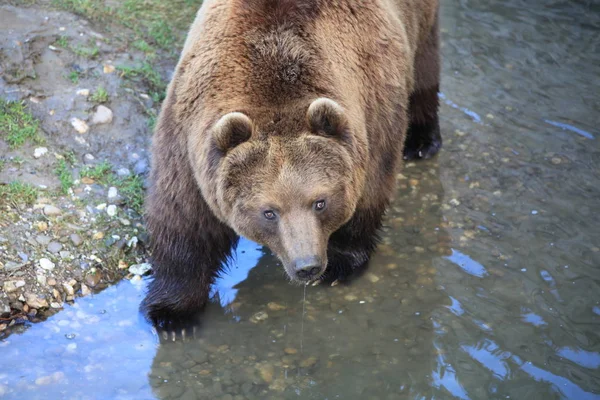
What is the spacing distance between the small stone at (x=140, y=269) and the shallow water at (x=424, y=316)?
0.12m

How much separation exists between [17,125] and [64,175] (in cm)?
71

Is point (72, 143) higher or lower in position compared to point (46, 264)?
A: higher

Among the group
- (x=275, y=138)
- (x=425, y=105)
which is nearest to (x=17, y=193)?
(x=275, y=138)

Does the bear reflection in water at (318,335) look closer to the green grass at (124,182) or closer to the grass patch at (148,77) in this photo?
the green grass at (124,182)

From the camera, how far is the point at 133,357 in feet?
18.1

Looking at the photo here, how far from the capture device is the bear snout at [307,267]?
4.69 meters

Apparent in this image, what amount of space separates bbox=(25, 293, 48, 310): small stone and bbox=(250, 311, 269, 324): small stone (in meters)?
1.59

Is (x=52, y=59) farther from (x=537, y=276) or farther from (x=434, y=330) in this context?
(x=537, y=276)

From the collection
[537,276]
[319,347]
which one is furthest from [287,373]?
[537,276]

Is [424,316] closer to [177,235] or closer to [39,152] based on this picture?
Result: [177,235]

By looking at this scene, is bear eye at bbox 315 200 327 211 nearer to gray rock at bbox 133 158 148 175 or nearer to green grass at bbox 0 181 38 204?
gray rock at bbox 133 158 148 175

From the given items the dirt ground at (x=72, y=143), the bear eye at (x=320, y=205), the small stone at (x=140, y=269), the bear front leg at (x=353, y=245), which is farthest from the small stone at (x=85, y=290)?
the bear eye at (x=320, y=205)

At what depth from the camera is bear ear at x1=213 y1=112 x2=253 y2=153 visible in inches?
179

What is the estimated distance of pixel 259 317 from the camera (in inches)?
235
